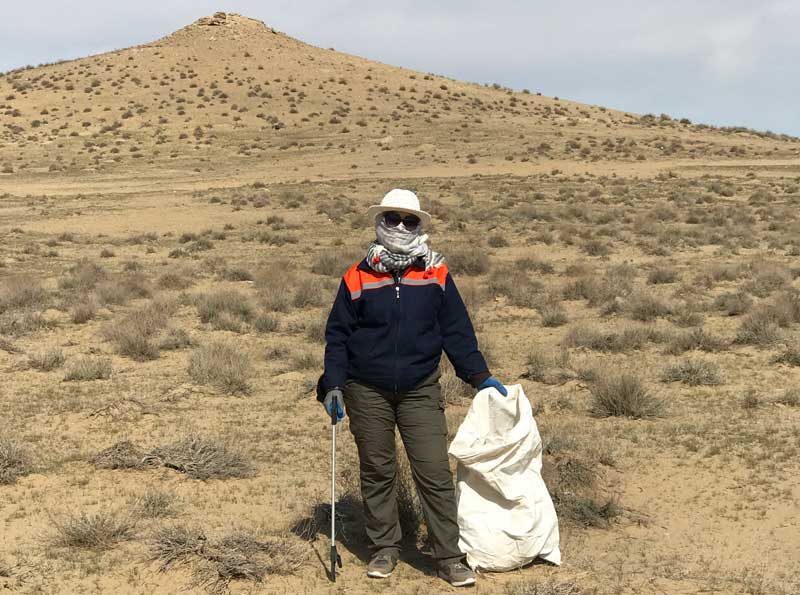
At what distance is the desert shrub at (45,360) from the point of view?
9.88 meters

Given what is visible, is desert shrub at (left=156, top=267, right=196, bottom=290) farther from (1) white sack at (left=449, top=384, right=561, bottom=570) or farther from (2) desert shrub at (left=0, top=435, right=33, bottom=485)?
(1) white sack at (left=449, top=384, right=561, bottom=570)

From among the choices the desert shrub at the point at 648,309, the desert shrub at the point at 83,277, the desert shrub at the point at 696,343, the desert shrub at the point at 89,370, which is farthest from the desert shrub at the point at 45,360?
the desert shrub at the point at 648,309

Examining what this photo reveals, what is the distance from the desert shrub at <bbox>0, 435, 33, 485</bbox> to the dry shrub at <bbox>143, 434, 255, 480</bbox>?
3.09 ft

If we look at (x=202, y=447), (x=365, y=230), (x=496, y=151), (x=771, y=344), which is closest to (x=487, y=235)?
(x=365, y=230)

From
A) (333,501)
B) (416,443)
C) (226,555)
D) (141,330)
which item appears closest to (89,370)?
(141,330)

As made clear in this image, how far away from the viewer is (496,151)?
139 ft

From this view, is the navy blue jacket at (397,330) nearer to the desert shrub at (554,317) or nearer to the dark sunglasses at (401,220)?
the dark sunglasses at (401,220)

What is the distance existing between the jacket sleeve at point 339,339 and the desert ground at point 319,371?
1288 mm

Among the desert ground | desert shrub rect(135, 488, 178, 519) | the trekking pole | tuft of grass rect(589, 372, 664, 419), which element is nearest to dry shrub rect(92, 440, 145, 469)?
the desert ground

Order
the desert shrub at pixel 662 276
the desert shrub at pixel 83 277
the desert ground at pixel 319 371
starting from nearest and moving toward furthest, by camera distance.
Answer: the desert ground at pixel 319 371, the desert shrub at pixel 662 276, the desert shrub at pixel 83 277

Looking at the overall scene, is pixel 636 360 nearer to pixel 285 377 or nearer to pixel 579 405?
pixel 579 405

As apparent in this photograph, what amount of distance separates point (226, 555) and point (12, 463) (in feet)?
8.66

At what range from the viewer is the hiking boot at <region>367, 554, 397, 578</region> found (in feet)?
15.8

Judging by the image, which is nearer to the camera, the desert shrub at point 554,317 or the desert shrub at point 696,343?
the desert shrub at point 696,343
